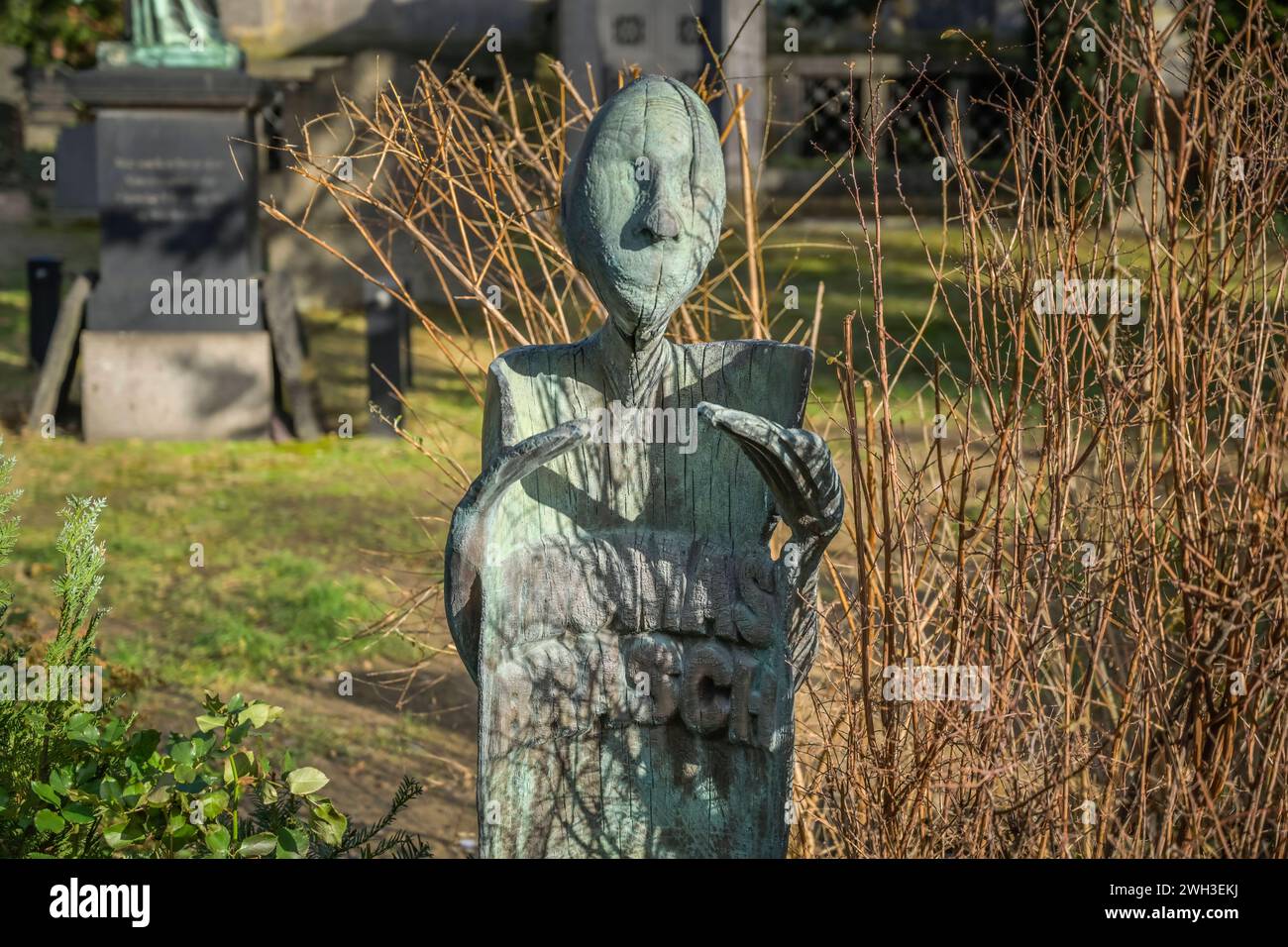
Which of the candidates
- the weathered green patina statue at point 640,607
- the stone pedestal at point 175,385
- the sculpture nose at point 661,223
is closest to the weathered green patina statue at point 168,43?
the stone pedestal at point 175,385

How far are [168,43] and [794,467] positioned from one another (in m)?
8.66

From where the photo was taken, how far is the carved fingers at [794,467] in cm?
239

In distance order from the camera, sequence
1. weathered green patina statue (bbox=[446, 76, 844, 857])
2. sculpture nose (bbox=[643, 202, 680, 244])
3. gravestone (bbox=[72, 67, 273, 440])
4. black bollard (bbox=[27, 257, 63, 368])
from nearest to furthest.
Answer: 1. sculpture nose (bbox=[643, 202, 680, 244])
2. weathered green patina statue (bbox=[446, 76, 844, 857])
3. gravestone (bbox=[72, 67, 273, 440])
4. black bollard (bbox=[27, 257, 63, 368])

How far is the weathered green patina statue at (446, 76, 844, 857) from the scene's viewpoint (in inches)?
99.6

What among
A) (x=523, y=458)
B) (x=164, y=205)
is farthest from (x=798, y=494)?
(x=164, y=205)

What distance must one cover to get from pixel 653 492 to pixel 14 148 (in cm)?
2082

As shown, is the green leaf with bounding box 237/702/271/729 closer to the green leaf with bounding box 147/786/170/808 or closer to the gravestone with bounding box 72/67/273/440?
the green leaf with bounding box 147/786/170/808

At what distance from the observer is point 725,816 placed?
2607 millimetres

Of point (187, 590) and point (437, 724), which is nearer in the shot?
point (437, 724)

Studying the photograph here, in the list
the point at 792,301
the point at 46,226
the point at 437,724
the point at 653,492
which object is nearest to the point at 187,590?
the point at 437,724

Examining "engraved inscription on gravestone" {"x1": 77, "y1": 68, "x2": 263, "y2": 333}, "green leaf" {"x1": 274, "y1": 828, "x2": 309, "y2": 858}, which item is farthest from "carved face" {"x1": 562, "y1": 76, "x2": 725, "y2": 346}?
"engraved inscription on gravestone" {"x1": 77, "y1": 68, "x2": 263, "y2": 333}

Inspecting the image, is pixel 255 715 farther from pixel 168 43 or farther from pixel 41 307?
pixel 41 307

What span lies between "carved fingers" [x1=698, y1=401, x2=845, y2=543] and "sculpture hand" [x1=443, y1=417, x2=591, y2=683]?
0.23 metres

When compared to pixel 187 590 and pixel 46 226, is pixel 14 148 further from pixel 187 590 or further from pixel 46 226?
pixel 187 590
